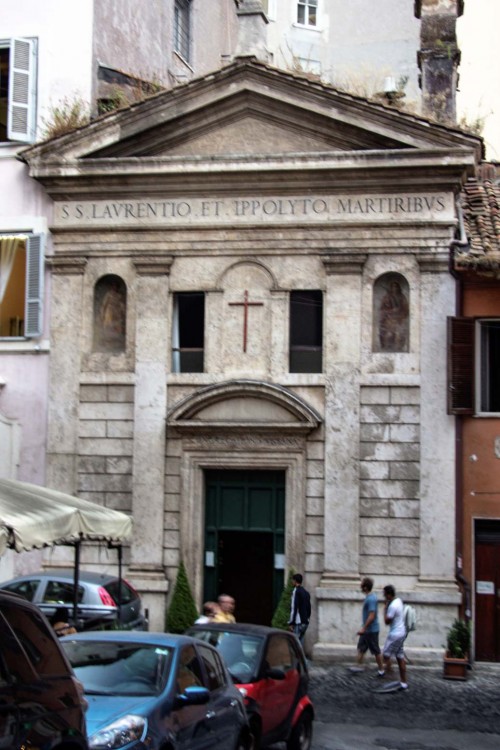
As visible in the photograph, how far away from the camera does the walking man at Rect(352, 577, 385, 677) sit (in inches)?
805

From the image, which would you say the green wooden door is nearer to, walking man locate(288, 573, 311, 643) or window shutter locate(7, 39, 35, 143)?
walking man locate(288, 573, 311, 643)

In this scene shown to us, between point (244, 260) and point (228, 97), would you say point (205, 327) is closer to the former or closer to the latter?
point (244, 260)

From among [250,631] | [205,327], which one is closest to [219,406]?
[205,327]

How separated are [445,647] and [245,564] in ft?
12.9

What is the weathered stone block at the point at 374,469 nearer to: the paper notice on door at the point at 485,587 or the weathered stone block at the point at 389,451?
the weathered stone block at the point at 389,451

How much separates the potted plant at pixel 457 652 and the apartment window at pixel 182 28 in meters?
15.8

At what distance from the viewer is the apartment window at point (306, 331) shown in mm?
22984

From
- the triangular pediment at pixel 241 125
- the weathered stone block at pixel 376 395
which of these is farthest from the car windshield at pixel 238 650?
the triangular pediment at pixel 241 125

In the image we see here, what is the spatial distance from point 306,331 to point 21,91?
7.14 metres

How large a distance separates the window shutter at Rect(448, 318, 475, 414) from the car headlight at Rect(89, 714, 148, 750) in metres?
12.8

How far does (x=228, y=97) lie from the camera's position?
23281 mm

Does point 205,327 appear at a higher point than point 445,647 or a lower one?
higher

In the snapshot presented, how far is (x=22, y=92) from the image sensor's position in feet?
79.7

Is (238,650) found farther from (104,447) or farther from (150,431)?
(104,447)
